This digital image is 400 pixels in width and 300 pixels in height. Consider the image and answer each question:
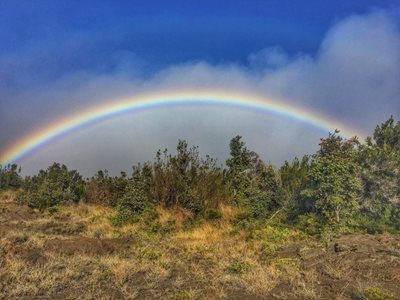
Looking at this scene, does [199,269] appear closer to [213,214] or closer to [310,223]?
[310,223]

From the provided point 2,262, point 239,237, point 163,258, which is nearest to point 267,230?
point 239,237

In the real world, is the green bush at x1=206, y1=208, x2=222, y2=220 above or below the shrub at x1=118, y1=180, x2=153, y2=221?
below

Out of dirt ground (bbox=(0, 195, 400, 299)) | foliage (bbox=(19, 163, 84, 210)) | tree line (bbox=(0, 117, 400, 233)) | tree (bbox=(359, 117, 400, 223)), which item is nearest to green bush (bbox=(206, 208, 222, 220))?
tree line (bbox=(0, 117, 400, 233))

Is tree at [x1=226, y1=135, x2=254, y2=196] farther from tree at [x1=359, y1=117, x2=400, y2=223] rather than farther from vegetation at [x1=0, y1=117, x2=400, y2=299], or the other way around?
tree at [x1=359, y1=117, x2=400, y2=223]

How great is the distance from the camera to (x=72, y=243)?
13102 millimetres

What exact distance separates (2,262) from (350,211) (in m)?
13.2

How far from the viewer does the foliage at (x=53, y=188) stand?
1050 inches

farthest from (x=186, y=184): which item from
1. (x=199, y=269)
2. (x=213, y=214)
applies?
(x=199, y=269)

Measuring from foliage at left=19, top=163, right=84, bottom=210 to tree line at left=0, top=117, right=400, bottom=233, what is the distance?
71 millimetres

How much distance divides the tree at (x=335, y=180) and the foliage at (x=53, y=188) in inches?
668

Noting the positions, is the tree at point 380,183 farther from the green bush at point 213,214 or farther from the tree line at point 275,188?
the green bush at point 213,214

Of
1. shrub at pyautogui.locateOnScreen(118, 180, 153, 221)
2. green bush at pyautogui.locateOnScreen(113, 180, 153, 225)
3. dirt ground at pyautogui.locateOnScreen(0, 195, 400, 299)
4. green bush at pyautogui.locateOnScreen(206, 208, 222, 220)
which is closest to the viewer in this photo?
dirt ground at pyautogui.locateOnScreen(0, 195, 400, 299)

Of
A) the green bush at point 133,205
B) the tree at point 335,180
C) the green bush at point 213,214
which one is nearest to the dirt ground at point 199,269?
the tree at point 335,180

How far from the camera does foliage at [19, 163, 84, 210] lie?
26.7 metres
